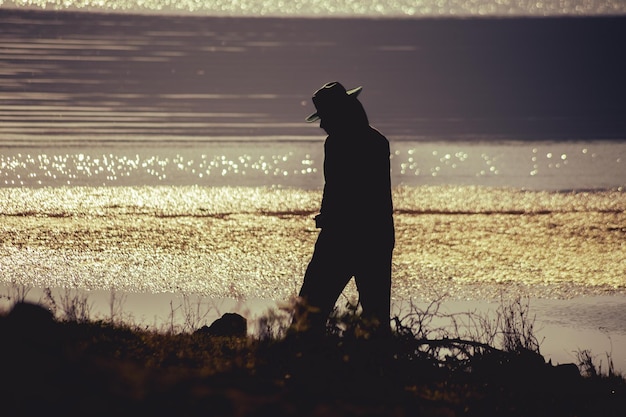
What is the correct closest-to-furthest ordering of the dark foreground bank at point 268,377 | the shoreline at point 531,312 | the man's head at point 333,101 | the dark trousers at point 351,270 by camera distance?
the dark foreground bank at point 268,377
the man's head at point 333,101
the dark trousers at point 351,270
the shoreline at point 531,312

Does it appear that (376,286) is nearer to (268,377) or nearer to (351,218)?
(351,218)

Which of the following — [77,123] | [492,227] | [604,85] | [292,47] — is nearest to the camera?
[492,227]

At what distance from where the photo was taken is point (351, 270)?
708 centimetres

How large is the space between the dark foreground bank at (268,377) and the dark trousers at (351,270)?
18cm

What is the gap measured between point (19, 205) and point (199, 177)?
4.32 meters

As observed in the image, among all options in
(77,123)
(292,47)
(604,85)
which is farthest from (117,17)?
(77,123)

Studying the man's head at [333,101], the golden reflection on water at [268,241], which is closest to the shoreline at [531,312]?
the golden reflection on water at [268,241]

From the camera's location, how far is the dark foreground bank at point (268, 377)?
4812 millimetres

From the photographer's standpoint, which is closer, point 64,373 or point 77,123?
point 64,373

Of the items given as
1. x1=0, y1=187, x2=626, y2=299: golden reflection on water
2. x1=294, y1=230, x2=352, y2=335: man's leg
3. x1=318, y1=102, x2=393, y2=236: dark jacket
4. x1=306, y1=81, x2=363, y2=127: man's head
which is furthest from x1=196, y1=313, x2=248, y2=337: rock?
x1=0, y1=187, x2=626, y2=299: golden reflection on water

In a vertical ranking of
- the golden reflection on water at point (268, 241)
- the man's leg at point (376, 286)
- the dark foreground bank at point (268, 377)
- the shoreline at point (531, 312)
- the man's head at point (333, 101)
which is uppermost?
the golden reflection on water at point (268, 241)

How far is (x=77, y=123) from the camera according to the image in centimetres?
2736

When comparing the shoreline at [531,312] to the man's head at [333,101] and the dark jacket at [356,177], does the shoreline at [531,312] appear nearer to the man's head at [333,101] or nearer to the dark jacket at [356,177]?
the dark jacket at [356,177]

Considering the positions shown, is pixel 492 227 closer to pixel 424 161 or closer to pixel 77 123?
pixel 424 161
